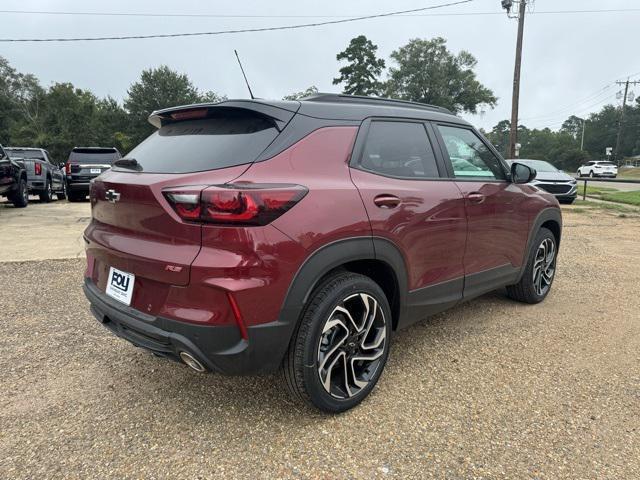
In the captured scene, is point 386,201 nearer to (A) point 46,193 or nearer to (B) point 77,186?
(B) point 77,186

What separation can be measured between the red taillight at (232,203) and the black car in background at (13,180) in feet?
32.8

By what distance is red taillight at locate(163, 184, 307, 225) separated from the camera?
6.49 feet

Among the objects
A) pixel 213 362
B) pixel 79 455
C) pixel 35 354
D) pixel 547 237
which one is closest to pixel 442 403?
pixel 213 362

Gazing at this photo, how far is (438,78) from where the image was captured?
187ft

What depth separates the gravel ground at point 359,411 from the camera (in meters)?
2.08

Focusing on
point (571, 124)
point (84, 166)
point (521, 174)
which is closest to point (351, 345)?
point (521, 174)

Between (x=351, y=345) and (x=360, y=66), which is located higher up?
(x=360, y=66)

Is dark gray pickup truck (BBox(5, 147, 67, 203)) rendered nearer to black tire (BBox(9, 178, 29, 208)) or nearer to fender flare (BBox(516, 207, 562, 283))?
black tire (BBox(9, 178, 29, 208))

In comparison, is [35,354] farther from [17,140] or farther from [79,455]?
[17,140]

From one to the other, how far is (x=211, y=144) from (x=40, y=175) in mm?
12791

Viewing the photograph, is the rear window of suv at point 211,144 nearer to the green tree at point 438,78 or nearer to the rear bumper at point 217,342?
the rear bumper at point 217,342

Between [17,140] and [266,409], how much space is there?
174 feet

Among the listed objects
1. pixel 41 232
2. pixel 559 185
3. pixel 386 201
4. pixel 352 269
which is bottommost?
pixel 41 232

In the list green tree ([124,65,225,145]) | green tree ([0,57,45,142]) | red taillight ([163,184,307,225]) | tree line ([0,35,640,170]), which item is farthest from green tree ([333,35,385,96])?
red taillight ([163,184,307,225])
